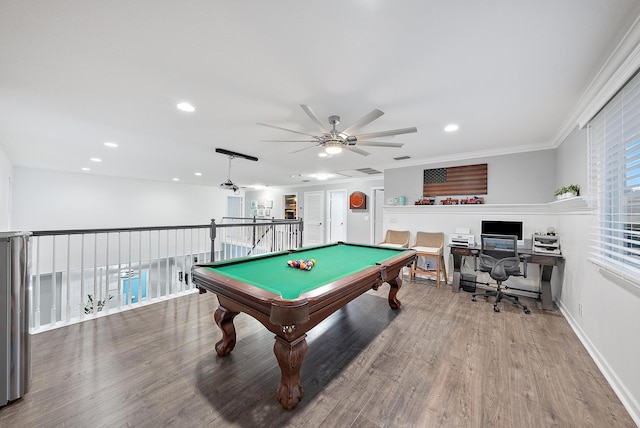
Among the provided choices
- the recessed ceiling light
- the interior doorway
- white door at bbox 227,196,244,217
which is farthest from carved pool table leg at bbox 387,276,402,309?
white door at bbox 227,196,244,217

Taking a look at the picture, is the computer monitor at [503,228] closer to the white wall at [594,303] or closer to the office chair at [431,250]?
the white wall at [594,303]

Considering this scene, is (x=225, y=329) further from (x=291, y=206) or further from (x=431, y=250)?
(x=291, y=206)

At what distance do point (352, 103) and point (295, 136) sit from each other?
4.04 feet

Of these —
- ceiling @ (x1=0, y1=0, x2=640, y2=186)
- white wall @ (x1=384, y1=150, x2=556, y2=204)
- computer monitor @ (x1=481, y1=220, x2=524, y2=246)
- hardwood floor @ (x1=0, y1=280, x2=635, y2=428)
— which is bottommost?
hardwood floor @ (x1=0, y1=280, x2=635, y2=428)

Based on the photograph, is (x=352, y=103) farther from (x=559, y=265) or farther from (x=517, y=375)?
(x=559, y=265)

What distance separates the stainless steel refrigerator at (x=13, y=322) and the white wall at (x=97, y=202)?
7263mm

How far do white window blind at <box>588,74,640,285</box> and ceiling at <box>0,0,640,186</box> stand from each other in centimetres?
33

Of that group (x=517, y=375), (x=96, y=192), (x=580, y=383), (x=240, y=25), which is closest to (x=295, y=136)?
(x=240, y=25)

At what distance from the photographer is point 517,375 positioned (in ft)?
6.40

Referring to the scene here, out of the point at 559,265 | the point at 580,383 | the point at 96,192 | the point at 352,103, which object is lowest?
the point at 580,383

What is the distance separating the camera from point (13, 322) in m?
1.61

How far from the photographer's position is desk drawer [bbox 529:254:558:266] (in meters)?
3.28

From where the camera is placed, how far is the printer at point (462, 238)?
4012 millimetres

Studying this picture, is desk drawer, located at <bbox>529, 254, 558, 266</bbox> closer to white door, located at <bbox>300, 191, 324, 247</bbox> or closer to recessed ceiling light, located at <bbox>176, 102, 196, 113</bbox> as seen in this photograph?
recessed ceiling light, located at <bbox>176, 102, 196, 113</bbox>
